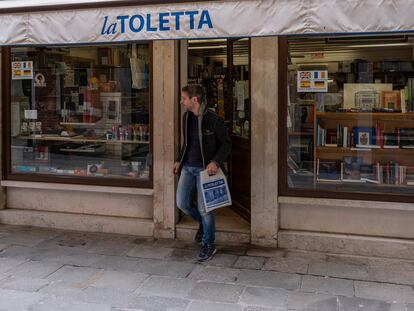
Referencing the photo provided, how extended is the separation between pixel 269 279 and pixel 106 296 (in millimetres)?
1530

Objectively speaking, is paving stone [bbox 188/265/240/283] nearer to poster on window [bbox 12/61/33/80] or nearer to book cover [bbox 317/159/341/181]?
book cover [bbox 317/159/341/181]

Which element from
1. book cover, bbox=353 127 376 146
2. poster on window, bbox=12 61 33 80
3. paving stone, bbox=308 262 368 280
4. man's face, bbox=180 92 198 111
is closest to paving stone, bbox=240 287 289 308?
paving stone, bbox=308 262 368 280

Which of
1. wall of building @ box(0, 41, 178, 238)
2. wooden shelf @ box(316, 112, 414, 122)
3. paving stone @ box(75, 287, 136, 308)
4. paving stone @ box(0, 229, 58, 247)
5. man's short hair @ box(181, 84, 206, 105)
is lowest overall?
paving stone @ box(75, 287, 136, 308)

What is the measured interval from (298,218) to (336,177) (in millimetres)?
648

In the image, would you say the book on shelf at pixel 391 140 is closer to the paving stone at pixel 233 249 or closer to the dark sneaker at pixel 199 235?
the paving stone at pixel 233 249

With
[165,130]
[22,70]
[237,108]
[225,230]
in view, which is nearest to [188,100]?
[165,130]

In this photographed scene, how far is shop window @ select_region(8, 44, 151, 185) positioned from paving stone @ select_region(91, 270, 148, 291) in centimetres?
152

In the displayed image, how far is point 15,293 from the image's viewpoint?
4684mm

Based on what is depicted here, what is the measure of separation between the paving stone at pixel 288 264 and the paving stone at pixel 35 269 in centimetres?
215

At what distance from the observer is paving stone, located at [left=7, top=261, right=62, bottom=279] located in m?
5.18

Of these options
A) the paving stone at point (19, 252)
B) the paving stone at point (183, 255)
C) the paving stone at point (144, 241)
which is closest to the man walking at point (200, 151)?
the paving stone at point (183, 255)

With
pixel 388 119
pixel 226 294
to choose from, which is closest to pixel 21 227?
pixel 226 294

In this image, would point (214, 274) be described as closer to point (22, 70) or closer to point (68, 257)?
point (68, 257)

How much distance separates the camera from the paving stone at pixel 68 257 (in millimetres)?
5547
